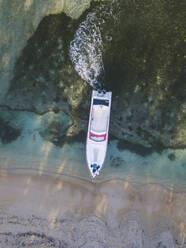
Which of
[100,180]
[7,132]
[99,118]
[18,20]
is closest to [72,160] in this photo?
[100,180]

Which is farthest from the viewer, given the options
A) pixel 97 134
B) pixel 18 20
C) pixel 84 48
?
pixel 84 48

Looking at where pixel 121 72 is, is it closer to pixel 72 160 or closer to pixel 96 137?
pixel 96 137

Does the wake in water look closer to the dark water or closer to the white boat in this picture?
the dark water

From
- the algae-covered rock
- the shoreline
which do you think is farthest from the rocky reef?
the shoreline

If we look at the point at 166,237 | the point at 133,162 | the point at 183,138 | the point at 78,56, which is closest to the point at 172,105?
the point at 183,138

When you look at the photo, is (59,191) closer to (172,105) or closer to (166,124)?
(166,124)

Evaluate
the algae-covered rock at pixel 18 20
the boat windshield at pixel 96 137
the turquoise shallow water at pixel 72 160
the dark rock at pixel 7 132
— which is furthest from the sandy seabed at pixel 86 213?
the algae-covered rock at pixel 18 20

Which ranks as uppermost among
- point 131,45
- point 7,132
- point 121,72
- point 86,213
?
point 131,45
